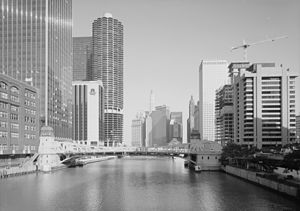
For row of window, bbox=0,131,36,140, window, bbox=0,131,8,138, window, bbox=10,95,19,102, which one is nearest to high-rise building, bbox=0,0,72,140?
row of window, bbox=0,131,36,140

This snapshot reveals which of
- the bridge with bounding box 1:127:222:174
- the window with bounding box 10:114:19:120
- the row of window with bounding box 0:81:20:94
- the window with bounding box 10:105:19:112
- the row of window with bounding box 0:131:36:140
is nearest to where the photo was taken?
the row of window with bounding box 0:131:36:140

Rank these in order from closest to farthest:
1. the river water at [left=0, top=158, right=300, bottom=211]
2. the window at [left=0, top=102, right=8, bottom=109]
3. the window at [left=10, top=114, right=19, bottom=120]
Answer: the river water at [left=0, top=158, right=300, bottom=211], the window at [left=0, top=102, right=8, bottom=109], the window at [left=10, top=114, right=19, bottom=120]

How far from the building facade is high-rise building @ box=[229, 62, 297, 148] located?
317 feet

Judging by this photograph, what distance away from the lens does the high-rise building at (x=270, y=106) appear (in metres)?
175

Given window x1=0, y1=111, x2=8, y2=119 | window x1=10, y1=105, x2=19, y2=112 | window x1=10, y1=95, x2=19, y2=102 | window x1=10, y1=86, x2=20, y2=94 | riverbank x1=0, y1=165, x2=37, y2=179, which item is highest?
window x1=10, y1=86, x2=20, y2=94

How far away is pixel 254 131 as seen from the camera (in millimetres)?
179000

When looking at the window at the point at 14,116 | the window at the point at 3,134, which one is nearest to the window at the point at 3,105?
the window at the point at 14,116

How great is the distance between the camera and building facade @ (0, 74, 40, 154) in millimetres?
118444

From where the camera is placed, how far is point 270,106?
580 ft

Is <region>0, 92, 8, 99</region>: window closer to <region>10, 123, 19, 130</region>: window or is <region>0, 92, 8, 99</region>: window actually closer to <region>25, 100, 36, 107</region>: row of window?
<region>10, 123, 19, 130</region>: window

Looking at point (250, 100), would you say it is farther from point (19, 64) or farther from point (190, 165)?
point (19, 64)

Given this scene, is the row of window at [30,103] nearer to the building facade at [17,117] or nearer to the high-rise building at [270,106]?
the building facade at [17,117]

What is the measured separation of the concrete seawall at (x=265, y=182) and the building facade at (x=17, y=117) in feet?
231

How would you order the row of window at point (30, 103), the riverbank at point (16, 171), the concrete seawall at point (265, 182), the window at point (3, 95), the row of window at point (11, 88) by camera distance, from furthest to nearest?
the row of window at point (30, 103), the row of window at point (11, 88), the window at point (3, 95), the riverbank at point (16, 171), the concrete seawall at point (265, 182)
